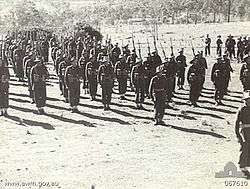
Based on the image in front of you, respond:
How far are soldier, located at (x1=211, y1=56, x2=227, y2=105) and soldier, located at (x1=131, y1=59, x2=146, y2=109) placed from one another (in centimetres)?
234

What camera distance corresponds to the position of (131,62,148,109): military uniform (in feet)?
52.0

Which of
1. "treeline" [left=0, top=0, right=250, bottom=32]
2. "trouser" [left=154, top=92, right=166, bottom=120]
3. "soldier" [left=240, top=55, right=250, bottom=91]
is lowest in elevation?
"trouser" [left=154, top=92, right=166, bottom=120]

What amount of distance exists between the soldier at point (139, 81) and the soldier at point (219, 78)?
7.69ft

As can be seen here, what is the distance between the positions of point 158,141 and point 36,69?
504cm

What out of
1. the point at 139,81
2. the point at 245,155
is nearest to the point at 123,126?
the point at 139,81

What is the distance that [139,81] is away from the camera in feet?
52.1

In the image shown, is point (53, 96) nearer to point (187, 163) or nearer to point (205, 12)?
point (187, 163)

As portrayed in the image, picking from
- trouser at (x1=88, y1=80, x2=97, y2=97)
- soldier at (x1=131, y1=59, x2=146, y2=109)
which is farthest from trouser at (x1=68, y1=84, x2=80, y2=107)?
soldier at (x1=131, y1=59, x2=146, y2=109)

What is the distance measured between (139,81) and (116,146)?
187 inches

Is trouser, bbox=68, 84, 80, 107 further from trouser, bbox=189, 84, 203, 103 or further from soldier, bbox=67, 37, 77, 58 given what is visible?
soldier, bbox=67, 37, 77, 58

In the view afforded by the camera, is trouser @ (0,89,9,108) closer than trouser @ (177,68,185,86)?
Yes

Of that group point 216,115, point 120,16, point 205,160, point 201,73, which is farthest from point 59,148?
point 120,16

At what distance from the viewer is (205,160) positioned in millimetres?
10336

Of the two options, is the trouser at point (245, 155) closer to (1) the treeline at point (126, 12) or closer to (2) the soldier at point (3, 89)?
(2) the soldier at point (3, 89)
